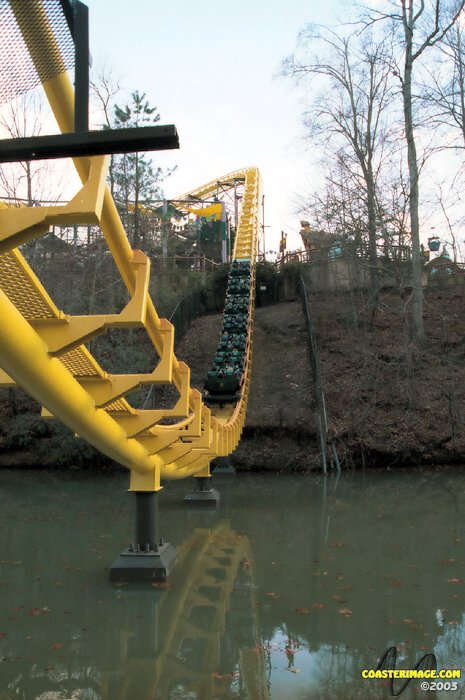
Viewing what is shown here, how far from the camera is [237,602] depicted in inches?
233

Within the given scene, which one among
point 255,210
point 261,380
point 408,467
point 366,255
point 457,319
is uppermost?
point 255,210

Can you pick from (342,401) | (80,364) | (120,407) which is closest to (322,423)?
(342,401)

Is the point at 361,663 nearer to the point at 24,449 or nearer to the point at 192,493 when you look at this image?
the point at 192,493

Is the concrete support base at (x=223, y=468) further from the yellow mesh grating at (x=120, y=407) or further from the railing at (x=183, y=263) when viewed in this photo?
the railing at (x=183, y=263)

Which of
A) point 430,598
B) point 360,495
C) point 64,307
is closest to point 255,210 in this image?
point 64,307

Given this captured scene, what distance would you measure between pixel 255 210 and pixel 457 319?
11848 millimetres

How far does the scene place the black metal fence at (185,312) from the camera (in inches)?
839

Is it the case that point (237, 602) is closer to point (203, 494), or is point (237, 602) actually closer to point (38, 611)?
point (38, 611)

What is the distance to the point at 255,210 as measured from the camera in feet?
98.2

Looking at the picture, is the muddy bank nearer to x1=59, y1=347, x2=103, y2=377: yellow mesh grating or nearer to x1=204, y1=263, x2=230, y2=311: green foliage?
x1=204, y1=263, x2=230, y2=311: green foliage

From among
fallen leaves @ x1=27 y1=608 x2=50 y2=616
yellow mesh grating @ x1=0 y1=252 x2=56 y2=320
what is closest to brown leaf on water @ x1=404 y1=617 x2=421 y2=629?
fallen leaves @ x1=27 y1=608 x2=50 y2=616

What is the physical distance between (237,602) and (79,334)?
3341 mm

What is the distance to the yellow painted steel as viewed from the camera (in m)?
2.59

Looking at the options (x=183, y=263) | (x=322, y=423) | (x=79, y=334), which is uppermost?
(x=183, y=263)
